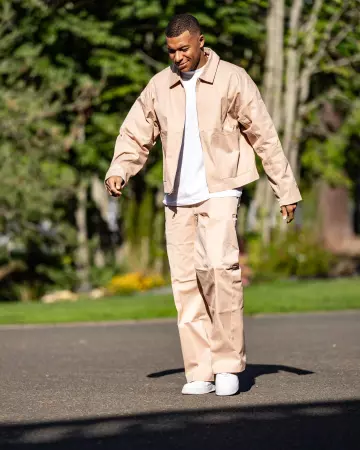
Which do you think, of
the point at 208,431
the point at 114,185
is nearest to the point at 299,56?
the point at 114,185

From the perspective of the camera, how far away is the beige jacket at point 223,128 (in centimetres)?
719

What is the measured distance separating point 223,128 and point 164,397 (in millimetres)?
1428

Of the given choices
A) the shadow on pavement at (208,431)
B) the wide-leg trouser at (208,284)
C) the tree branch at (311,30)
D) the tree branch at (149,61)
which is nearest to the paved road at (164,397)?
the shadow on pavement at (208,431)

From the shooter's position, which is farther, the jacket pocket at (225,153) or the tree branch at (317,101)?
the tree branch at (317,101)

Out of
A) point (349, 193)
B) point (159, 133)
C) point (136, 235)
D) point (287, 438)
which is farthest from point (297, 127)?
point (287, 438)

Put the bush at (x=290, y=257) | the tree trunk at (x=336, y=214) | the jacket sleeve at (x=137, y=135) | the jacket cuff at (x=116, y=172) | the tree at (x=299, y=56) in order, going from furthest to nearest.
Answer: the tree trunk at (x=336, y=214)
the tree at (x=299, y=56)
the bush at (x=290, y=257)
the jacket sleeve at (x=137, y=135)
the jacket cuff at (x=116, y=172)

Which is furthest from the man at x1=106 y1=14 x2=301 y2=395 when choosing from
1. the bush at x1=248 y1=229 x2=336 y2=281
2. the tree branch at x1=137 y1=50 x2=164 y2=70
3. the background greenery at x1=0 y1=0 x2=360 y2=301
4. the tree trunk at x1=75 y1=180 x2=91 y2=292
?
the tree branch at x1=137 y1=50 x2=164 y2=70

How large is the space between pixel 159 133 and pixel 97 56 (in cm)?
1559

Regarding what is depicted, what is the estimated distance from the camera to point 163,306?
1589 centimetres

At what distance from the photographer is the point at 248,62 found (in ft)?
82.0

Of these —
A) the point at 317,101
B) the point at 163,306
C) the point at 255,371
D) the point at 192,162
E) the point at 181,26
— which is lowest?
the point at 163,306

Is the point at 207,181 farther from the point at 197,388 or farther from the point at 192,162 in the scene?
the point at 197,388

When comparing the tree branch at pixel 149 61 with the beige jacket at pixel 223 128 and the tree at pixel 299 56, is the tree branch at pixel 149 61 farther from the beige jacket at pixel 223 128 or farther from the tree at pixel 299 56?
the beige jacket at pixel 223 128

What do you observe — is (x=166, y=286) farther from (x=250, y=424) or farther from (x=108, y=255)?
(x=250, y=424)
